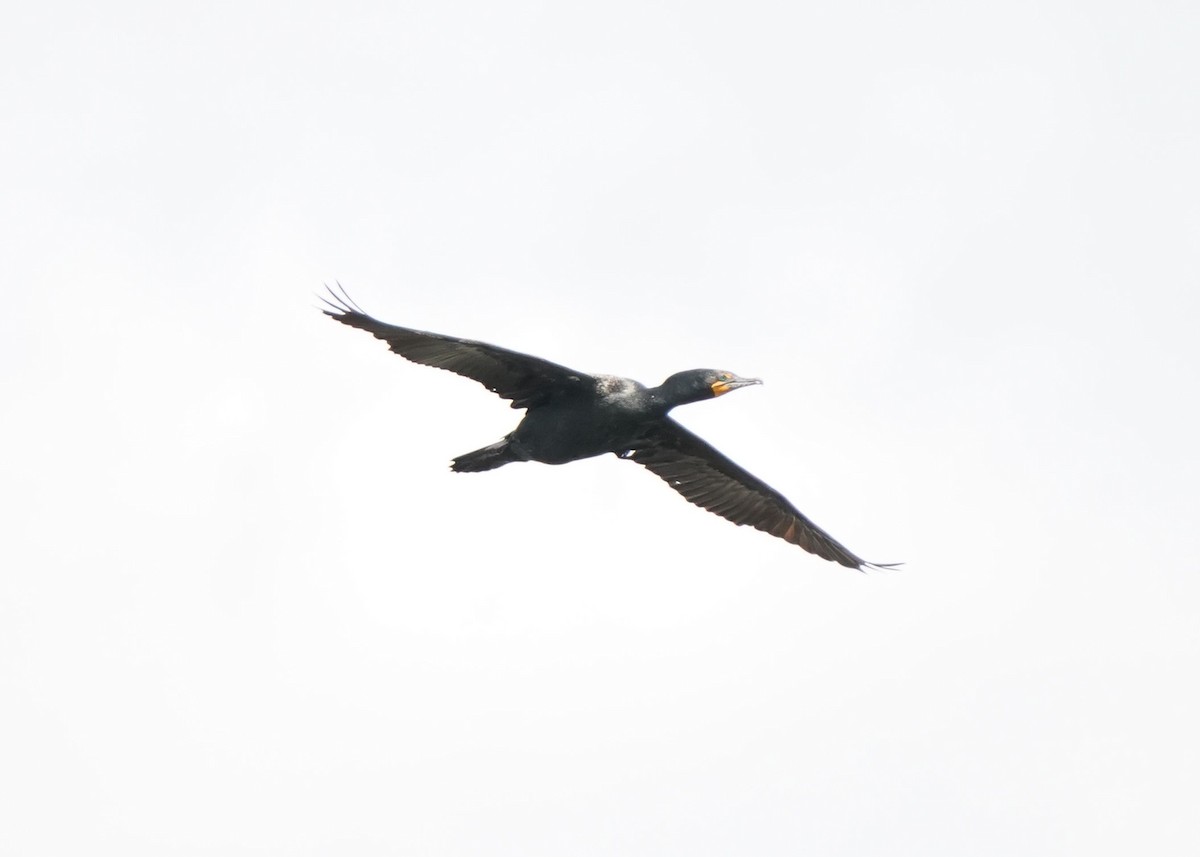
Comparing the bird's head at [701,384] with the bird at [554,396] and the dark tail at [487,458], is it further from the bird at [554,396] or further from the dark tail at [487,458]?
the dark tail at [487,458]

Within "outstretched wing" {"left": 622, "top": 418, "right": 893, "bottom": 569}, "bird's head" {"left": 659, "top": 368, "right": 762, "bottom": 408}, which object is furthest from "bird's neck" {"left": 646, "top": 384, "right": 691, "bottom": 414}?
"outstretched wing" {"left": 622, "top": 418, "right": 893, "bottom": 569}

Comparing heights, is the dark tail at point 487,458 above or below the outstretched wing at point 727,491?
below

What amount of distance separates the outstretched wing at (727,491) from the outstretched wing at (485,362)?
190 centimetres

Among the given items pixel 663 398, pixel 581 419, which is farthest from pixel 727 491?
pixel 581 419

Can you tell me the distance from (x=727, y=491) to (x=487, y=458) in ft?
11.5

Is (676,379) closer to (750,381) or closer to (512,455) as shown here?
(750,381)

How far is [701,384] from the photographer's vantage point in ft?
61.8

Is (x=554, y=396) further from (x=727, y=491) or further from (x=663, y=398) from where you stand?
(x=727, y=491)

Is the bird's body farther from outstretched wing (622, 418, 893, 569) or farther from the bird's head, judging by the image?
outstretched wing (622, 418, 893, 569)

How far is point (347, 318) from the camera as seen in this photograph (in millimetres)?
17469

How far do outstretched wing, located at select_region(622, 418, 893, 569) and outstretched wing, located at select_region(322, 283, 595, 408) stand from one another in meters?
1.90

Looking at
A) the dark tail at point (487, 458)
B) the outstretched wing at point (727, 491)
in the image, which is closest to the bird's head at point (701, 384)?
the outstretched wing at point (727, 491)

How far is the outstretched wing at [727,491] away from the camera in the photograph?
20547 millimetres

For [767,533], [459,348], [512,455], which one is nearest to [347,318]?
[459,348]
